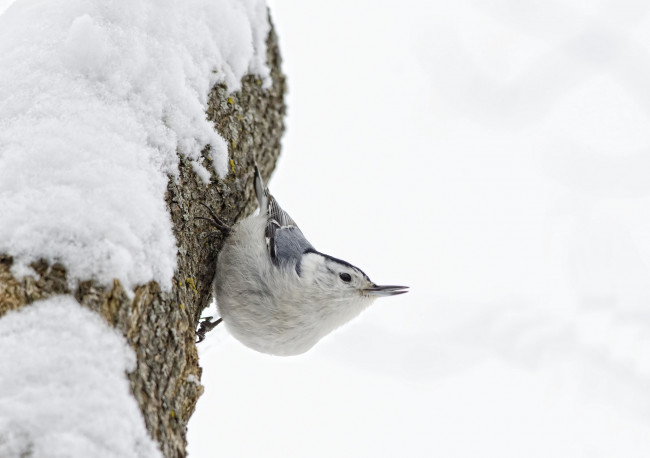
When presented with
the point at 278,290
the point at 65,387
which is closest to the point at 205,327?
the point at 278,290

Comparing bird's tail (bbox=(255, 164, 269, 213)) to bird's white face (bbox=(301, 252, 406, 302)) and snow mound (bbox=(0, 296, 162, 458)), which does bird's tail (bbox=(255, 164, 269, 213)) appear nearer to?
bird's white face (bbox=(301, 252, 406, 302))

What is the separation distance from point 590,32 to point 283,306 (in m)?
2.35

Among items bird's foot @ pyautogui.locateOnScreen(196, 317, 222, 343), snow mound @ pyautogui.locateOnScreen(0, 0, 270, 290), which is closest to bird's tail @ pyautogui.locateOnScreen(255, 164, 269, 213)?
snow mound @ pyautogui.locateOnScreen(0, 0, 270, 290)

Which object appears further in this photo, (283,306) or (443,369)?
(443,369)

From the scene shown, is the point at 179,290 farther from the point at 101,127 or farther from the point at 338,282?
the point at 338,282

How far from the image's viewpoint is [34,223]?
141 centimetres

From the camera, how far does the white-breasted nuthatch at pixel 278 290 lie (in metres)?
2.38

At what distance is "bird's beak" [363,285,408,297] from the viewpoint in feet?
8.66

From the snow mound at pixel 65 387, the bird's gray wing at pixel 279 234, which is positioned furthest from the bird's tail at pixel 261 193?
the snow mound at pixel 65 387

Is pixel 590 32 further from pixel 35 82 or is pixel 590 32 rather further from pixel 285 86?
pixel 35 82

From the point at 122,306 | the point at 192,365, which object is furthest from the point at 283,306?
the point at 122,306

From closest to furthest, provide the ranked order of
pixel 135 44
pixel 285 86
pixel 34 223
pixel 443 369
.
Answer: pixel 34 223 < pixel 135 44 < pixel 285 86 < pixel 443 369

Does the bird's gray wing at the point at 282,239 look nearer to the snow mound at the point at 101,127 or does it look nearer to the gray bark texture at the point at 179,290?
the gray bark texture at the point at 179,290

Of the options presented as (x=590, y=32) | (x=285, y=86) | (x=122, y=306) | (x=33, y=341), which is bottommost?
(x=33, y=341)
